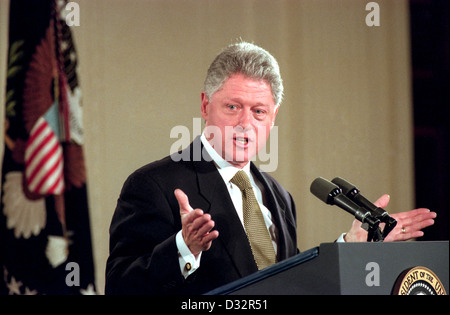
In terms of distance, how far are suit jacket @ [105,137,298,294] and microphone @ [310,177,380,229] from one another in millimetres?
330

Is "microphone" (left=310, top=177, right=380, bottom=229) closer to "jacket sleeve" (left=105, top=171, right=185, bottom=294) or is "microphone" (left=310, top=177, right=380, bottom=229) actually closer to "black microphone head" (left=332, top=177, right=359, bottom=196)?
"black microphone head" (left=332, top=177, right=359, bottom=196)

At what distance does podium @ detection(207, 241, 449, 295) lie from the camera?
120 centimetres

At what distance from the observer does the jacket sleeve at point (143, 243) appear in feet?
5.13

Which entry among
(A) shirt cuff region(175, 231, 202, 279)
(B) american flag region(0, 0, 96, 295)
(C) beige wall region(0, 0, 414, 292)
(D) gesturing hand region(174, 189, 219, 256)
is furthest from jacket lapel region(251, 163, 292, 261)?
(B) american flag region(0, 0, 96, 295)

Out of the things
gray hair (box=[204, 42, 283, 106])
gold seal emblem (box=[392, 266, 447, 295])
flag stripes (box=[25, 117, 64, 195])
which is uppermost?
gray hair (box=[204, 42, 283, 106])

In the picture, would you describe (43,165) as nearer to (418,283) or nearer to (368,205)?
(368,205)

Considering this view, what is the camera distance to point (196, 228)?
4.48ft

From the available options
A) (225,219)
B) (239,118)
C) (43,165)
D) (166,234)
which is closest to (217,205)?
(225,219)

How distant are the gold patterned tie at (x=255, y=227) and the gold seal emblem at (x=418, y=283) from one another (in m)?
0.63

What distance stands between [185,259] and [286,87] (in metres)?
2.17

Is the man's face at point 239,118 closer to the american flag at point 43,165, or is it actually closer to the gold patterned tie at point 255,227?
the gold patterned tie at point 255,227

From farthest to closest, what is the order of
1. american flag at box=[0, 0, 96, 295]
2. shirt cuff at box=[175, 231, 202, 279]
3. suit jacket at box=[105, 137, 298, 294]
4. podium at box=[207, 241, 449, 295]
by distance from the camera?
american flag at box=[0, 0, 96, 295], suit jacket at box=[105, 137, 298, 294], shirt cuff at box=[175, 231, 202, 279], podium at box=[207, 241, 449, 295]
